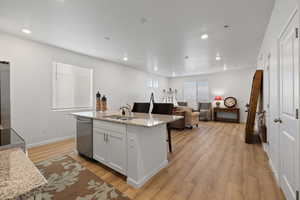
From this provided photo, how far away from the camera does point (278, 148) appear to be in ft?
6.23

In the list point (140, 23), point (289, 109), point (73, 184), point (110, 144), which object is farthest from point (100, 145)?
point (289, 109)

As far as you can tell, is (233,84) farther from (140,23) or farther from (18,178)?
(18,178)

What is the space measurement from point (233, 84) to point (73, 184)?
7.66 m

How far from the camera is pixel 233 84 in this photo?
681 centimetres

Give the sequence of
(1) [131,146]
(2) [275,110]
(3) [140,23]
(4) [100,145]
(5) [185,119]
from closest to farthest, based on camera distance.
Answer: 1. (1) [131,146]
2. (2) [275,110]
3. (4) [100,145]
4. (3) [140,23]
5. (5) [185,119]

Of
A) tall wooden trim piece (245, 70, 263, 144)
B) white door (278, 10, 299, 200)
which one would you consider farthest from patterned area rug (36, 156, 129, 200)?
tall wooden trim piece (245, 70, 263, 144)

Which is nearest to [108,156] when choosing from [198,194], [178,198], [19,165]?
[178,198]

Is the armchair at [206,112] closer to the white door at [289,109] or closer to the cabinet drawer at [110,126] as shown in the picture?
the white door at [289,109]

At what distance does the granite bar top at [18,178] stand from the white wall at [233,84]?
7912 millimetres

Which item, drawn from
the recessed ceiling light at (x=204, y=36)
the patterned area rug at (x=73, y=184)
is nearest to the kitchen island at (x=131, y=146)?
the patterned area rug at (x=73, y=184)

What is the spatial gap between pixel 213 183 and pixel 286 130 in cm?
118

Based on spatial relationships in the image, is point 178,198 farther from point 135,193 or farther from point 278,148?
point 278,148

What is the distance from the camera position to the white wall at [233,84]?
6.46 meters

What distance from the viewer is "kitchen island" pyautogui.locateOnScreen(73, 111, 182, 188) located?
1.81 m
